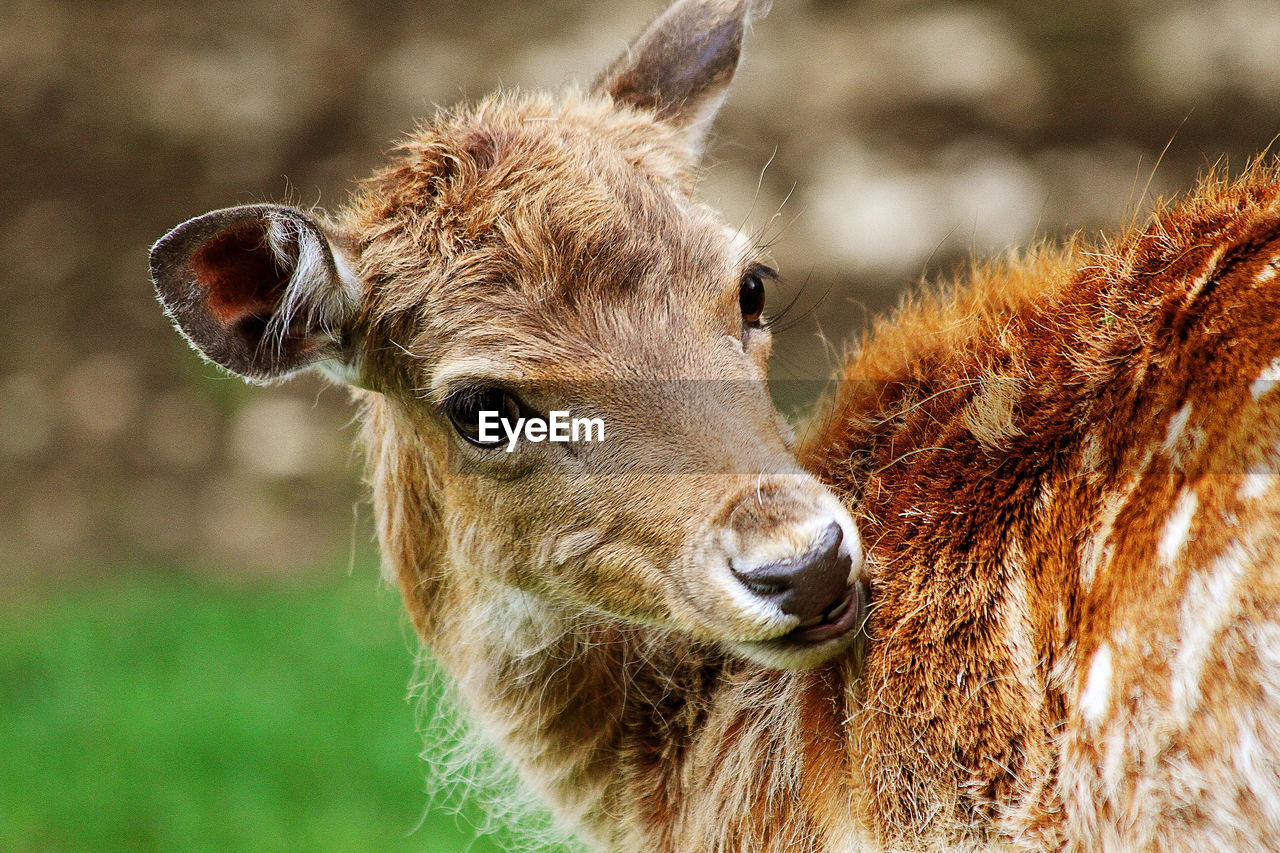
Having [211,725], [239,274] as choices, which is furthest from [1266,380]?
[211,725]

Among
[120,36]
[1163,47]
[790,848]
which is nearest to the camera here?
[790,848]

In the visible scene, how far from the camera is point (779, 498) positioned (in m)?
2.81

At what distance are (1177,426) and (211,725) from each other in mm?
5687

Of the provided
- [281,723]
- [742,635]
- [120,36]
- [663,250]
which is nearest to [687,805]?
[742,635]

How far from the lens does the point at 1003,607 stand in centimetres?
261

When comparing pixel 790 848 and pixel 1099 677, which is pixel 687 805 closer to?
pixel 790 848

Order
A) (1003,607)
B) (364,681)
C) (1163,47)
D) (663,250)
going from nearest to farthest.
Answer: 1. (1003,607)
2. (663,250)
3. (364,681)
4. (1163,47)

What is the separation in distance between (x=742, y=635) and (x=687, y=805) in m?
0.75

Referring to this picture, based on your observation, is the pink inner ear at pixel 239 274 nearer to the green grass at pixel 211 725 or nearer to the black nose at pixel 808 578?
the black nose at pixel 808 578

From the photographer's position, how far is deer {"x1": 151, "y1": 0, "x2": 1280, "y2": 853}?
7.72 ft

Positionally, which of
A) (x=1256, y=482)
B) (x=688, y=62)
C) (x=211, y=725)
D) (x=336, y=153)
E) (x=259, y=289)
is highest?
(x=688, y=62)

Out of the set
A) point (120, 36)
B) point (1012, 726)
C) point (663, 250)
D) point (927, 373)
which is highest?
point (120, 36)

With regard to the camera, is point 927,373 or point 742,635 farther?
point 927,373

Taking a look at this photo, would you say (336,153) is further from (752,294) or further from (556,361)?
(556,361)
